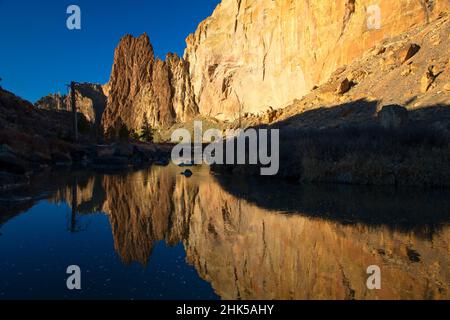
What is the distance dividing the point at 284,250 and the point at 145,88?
119 m

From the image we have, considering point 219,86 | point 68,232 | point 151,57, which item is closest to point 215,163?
point 68,232

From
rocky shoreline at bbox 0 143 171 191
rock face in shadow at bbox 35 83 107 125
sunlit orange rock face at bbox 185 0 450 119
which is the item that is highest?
rock face in shadow at bbox 35 83 107 125

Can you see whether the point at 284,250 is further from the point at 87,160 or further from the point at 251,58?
the point at 251,58

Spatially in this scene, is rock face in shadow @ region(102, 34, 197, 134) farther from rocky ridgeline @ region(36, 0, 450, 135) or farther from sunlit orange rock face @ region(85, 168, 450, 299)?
sunlit orange rock face @ region(85, 168, 450, 299)

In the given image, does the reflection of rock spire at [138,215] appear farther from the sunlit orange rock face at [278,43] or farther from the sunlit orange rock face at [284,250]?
the sunlit orange rock face at [278,43]

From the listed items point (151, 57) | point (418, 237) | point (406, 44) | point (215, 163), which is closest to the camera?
point (418, 237)

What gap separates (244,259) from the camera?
621 centimetres

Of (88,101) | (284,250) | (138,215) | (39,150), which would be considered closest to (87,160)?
(39,150)

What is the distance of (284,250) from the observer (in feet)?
21.4

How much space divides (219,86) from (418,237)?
76833 mm

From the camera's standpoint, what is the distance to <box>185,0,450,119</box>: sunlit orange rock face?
4016cm

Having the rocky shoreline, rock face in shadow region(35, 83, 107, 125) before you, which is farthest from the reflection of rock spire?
rock face in shadow region(35, 83, 107, 125)

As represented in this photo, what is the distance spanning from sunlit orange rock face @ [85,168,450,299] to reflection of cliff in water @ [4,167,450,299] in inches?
0.6
